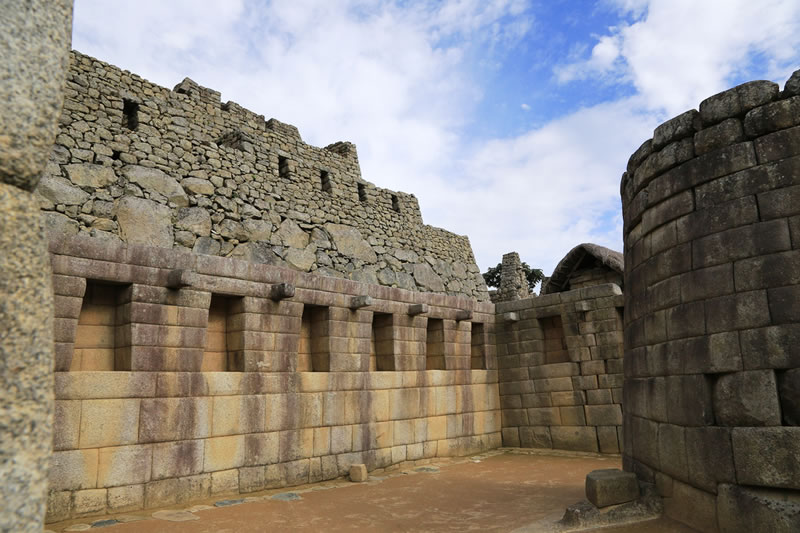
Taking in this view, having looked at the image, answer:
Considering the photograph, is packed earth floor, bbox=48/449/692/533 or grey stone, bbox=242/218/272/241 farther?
grey stone, bbox=242/218/272/241

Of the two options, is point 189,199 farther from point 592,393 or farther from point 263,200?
point 592,393

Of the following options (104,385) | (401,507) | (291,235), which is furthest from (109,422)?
(291,235)

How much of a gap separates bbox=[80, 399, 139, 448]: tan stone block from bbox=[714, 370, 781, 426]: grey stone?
22.3 ft

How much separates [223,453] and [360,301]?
3.53m

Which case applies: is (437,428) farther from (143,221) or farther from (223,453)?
(143,221)

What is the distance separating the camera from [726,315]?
510 cm

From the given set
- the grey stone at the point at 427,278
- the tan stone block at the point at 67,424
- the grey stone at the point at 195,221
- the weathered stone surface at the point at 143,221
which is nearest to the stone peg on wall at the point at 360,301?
the grey stone at the point at 195,221

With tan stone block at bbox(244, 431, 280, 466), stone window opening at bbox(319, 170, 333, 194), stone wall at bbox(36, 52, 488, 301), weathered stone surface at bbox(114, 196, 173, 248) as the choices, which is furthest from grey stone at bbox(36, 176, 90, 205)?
stone window opening at bbox(319, 170, 333, 194)

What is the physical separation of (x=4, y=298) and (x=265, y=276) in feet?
26.5

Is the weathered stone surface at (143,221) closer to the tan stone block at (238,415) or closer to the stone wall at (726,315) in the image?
the tan stone block at (238,415)

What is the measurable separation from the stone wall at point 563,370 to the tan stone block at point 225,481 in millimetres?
7256

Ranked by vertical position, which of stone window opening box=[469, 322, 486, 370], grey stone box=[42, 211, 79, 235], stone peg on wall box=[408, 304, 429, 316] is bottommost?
stone window opening box=[469, 322, 486, 370]

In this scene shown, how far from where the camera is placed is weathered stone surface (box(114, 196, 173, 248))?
10.2 m

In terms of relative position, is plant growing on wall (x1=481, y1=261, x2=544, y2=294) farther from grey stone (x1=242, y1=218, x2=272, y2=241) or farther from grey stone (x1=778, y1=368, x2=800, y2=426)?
grey stone (x1=778, y1=368, x2=800, y2=426)
